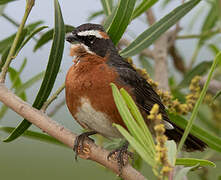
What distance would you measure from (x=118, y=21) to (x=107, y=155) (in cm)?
71

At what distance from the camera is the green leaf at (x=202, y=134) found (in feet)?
6.86

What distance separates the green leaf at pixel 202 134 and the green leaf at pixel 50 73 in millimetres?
715

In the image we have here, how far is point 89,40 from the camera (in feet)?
8.20

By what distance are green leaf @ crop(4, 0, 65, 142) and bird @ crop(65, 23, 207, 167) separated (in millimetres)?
327

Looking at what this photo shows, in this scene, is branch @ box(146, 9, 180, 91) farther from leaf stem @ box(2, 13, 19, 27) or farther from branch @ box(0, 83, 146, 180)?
branch @ box(0, 83, 146, 180)

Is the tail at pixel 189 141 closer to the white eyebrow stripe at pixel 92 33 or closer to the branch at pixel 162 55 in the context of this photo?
the branch at pixel 162 55

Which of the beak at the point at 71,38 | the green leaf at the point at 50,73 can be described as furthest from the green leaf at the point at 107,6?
the green leaf at the point at 50,73

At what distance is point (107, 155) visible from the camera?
170 centimetres

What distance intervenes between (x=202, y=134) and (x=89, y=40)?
0.84m

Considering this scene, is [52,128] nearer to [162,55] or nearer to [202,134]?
[202,134]

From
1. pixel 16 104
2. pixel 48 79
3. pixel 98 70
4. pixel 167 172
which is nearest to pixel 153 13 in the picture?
pixel 98 70

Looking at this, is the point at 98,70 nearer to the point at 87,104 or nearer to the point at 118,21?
the point at 87,104

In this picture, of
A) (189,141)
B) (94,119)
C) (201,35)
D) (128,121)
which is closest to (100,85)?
(94,119)

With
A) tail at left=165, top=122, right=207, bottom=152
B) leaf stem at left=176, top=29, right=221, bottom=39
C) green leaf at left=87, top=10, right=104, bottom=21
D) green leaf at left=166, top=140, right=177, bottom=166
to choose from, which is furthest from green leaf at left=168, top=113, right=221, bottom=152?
green leaf at left=87, top=10, right=104, bottom=21
